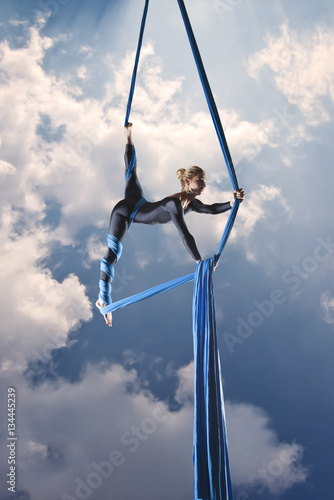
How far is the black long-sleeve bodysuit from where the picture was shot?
3.43 m

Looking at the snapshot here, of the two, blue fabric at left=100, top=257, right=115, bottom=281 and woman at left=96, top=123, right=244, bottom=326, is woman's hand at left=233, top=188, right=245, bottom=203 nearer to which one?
woman at left=96, top=123, right=244, bottom=326

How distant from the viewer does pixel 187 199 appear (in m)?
3.74

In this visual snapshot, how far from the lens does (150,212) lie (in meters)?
3.60

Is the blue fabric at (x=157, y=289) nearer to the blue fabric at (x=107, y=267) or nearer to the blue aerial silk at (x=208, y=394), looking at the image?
the blue aerial silk at (x=208, y=394)

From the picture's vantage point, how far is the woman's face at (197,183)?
3.69 meters

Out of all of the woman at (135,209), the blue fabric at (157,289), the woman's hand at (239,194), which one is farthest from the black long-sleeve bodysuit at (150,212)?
the woman's hand at (239,194)

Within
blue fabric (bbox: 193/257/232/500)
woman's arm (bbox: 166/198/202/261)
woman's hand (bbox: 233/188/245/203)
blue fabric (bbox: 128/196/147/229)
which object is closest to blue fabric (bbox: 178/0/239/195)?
woman's hand (bbox: 233/188/245/203)

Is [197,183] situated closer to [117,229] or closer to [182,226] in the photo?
[182,226]

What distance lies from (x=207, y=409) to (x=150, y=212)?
1.67 meters

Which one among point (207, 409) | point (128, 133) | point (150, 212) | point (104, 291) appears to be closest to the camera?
point (207, 409)

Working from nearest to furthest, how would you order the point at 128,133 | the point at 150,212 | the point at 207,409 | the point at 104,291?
the point at 207,409 → the point at 150,212 → the point at 104,291 → the point at 128,133

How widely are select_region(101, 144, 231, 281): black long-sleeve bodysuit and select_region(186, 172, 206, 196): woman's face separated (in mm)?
227

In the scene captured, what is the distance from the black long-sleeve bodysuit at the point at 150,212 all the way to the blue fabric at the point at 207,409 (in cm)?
36

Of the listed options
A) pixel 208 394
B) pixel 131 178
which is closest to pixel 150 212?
pixel 131 178
